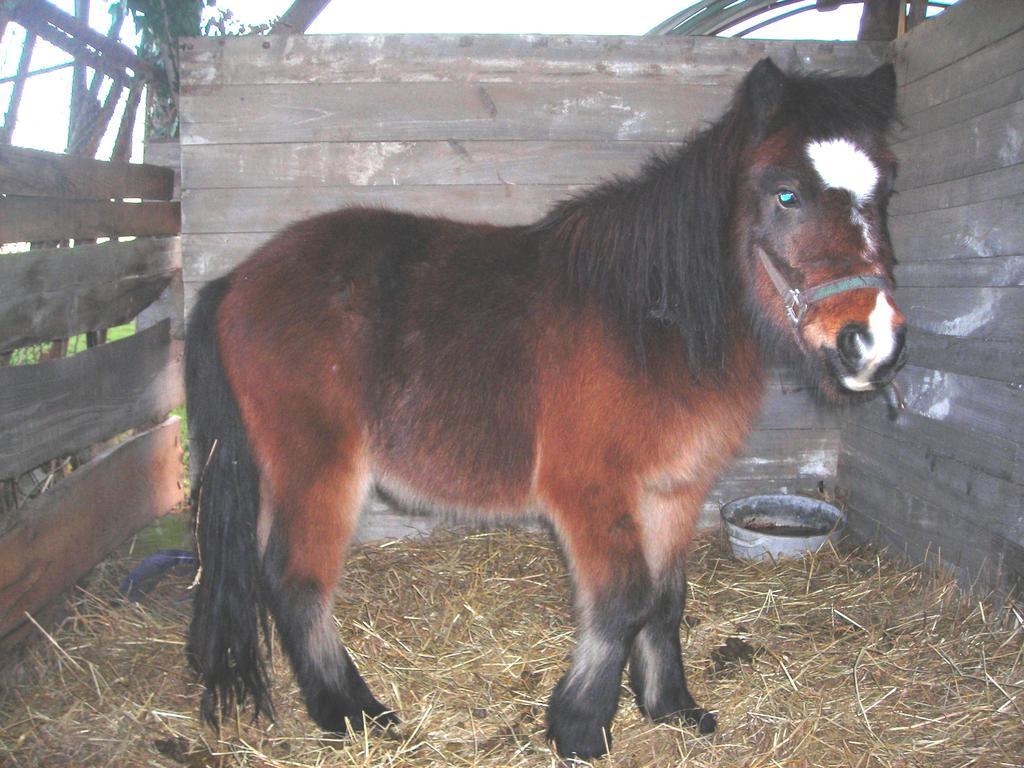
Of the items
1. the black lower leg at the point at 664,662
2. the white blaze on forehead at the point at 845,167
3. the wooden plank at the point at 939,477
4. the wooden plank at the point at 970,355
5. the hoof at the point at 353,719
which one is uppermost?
the white blaze on forehead at the point at 845,167

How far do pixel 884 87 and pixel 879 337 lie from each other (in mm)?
942

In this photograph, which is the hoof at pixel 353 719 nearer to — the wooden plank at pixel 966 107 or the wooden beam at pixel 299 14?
the wooden plank at pixel 966 107

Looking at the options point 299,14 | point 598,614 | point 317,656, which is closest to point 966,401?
point 598,614

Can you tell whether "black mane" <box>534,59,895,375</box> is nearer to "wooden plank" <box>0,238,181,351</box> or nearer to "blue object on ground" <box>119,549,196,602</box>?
"wooden plank" <box>0,238,181,351</box>

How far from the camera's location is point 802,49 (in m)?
3.97

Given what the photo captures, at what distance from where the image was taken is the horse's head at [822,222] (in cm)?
212

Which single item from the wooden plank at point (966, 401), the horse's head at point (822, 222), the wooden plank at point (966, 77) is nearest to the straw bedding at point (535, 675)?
the wooden plank at point (966, 401)

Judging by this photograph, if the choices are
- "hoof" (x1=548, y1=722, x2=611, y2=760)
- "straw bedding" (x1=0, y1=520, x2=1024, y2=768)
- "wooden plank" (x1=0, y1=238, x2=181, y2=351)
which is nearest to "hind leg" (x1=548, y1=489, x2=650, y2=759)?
"hoof" (x1=548, y1=722, x2=611, y2=760)

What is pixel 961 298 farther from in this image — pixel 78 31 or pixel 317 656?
pixel 78 31

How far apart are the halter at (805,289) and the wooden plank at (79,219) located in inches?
101

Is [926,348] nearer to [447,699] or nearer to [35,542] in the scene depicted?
[447,699]

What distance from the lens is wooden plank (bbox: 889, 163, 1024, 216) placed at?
3.01 metres

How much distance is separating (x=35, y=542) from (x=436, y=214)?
221 centimetres

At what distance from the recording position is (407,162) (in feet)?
12.8
